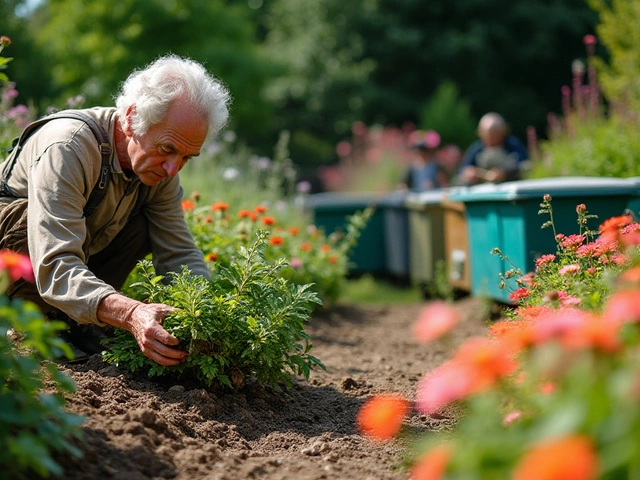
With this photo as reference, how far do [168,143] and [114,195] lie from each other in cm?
39

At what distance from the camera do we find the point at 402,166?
11586 mm

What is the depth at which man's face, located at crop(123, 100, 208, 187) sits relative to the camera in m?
2.87

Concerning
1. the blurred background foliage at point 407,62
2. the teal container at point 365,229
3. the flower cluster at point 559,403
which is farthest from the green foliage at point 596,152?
the blurred background foliage at point 407,62

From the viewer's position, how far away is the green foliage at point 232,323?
105 inches

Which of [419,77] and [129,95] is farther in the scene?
[419,77]

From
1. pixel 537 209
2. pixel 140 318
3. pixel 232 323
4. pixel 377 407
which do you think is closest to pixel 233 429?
pixel 232 323

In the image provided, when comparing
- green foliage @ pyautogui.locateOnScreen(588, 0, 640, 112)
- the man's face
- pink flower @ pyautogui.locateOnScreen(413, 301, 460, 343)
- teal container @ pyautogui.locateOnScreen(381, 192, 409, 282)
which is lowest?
teal container @ pyautogui.locateOnScreen(381, 192, 409, 282)

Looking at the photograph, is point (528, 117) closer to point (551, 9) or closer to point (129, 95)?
point (551, 9)

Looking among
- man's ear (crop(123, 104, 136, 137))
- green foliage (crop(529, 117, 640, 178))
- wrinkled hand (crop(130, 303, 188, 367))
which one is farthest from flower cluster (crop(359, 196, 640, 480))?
green foliage (crop(529, 117, 640, 178))

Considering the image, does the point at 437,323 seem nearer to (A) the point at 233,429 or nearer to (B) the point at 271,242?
(A) the point at 233,429

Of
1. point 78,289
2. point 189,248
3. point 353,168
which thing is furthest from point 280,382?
point 353,168

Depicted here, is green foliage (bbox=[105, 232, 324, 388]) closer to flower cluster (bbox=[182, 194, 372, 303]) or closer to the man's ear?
flower cluster (bbox=[182, 194, 372, 303])

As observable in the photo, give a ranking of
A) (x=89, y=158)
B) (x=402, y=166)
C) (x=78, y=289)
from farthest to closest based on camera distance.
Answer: (x=402, y=166) → (x=89, y=158) → (x=78, y=289)

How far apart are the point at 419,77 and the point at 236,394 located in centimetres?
1960
